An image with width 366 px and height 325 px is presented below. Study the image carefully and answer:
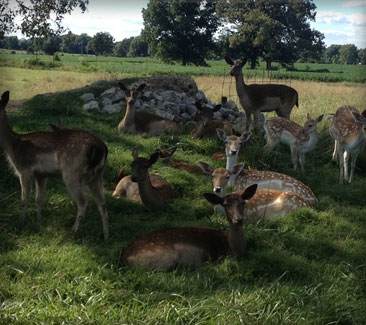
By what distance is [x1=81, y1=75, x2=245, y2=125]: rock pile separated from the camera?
13.1m

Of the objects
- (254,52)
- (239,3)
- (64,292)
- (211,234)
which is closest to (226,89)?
(254,52)

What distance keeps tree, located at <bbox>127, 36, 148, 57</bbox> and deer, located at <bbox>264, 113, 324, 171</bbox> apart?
23733 millimetres

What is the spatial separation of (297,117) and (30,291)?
10494 millimetres

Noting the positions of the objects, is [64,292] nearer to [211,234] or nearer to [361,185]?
[211,234]

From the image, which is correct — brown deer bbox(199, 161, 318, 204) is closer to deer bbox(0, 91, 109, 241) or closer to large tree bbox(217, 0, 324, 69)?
deer bbox(0, 91, 109, 241)

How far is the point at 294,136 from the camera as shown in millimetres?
9625

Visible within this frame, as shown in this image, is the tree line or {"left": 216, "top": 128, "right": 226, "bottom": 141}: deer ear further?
the tree line

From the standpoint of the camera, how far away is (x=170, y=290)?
14.5ft

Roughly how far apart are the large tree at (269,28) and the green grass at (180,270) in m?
8.60

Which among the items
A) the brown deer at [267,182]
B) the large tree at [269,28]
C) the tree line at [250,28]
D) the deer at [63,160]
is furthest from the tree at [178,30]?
the deer at [63,160]

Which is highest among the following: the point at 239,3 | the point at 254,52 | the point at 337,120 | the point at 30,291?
the point at 239,3

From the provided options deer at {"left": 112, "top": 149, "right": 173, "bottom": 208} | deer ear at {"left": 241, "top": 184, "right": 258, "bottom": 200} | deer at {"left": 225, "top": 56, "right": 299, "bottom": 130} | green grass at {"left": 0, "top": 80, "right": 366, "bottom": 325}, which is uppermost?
deer at {"left": 225, "top": 56, "right": 299, "bottom": 130}

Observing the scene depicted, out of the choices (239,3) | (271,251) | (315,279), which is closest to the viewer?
(315,279)

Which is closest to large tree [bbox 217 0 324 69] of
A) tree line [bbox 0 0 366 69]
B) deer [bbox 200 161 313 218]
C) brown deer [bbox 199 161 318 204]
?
tree line [bbox 0 0 366 69]
